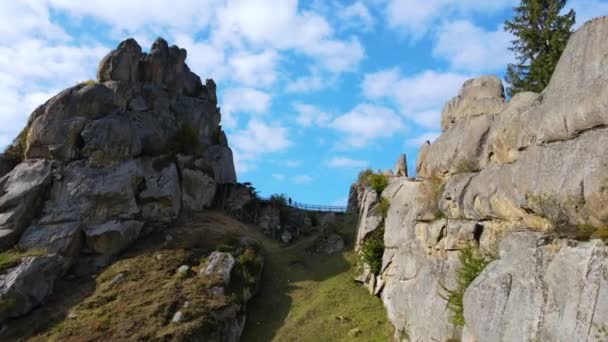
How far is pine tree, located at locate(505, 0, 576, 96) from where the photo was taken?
→ 35781 millimetres

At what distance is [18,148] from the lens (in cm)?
4081

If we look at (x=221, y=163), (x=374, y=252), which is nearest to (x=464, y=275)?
(x=374, y=252)

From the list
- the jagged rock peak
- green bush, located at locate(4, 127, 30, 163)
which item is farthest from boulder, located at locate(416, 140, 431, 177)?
green bush, located at locate(4, 127, 30, 163)

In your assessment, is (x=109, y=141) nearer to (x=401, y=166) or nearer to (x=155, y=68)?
(x=155, y=68)

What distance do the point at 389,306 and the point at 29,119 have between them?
1236 inches

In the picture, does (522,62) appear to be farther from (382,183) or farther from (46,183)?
(46,183)

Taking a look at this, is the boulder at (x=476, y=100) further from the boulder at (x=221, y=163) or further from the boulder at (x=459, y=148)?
the boulder at (x=221, y=163)

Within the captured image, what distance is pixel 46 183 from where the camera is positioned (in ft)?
121

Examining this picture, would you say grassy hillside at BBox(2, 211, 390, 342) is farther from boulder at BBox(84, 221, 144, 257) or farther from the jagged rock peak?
the jagged rock peak

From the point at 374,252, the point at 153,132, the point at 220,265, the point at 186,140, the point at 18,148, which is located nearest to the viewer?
the point at 374,252

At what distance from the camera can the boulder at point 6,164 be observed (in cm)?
3954

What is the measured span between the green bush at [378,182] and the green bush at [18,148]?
86.9ft

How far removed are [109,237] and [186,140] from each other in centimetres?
1118

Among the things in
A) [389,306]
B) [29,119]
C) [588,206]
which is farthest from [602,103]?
[29,119]
